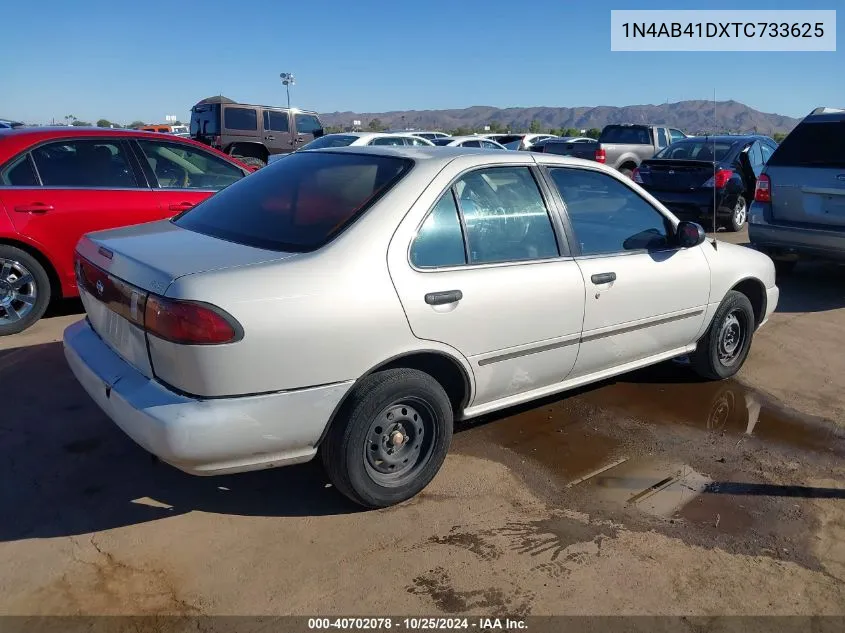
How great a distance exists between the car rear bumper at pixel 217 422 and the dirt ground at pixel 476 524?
426mm

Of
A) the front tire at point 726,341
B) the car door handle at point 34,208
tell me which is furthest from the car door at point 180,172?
the front tire at point 726,341

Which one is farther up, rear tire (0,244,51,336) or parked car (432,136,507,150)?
parked car (432,136,507,150)

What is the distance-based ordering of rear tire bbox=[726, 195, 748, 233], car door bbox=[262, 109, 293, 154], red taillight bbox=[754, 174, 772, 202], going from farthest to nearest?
car door bbox=[262, 109, 293, 154] < rear tire bbox=[726, 195, 748, 233] < red taillight bbox=[754, 174, 772, 202]

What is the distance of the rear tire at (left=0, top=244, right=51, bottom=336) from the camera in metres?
5.48

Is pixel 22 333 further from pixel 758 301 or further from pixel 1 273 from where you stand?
pixel 758 301

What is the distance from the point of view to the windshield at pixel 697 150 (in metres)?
11.4

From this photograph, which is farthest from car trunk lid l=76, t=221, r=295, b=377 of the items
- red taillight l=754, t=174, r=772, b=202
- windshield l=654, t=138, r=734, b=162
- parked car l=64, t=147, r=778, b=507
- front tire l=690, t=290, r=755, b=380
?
windshield l=654, t=138, r=734, b=162

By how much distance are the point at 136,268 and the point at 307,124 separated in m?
18.3

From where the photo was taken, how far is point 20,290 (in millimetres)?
5574

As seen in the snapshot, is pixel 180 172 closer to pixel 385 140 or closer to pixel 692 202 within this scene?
pixel 692 202

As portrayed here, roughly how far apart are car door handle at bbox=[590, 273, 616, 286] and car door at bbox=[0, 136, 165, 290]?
12.9ft

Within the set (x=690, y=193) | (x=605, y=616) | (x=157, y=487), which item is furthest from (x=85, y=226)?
(x=690, y=193)

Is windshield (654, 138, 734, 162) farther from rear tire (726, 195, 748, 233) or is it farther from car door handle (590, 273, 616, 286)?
car door handle (590, 273, 616, 286)

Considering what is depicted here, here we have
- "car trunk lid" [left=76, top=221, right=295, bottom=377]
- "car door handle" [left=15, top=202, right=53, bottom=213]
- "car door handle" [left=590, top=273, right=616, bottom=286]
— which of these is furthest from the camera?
"car door handle" [left=15, top=202, right=53, bottom=213]
